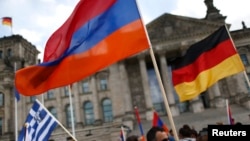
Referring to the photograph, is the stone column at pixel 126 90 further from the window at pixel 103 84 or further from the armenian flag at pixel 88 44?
the armenian flag at pixel 88 44

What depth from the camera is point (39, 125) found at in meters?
8.91

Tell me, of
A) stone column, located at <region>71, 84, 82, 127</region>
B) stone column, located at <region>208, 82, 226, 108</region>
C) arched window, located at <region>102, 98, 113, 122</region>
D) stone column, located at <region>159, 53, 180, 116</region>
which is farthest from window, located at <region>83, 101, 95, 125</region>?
stone column, located at <region>208, 82, 226, 108</region>

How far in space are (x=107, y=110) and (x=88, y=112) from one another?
9.30 feet

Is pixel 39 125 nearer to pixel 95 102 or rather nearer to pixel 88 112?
pixel 95 102

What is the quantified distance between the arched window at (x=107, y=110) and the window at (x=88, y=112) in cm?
175

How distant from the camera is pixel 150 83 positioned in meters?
48.1

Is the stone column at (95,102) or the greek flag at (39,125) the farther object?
the stone column at (95,102)

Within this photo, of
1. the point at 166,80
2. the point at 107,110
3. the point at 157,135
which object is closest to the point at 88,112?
the point at 107,110

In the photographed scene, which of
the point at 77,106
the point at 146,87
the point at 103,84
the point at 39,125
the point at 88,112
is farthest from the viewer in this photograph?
the point at 103,84

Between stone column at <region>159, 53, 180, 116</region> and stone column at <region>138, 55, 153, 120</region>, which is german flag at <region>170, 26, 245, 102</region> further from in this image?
stone column at <region>159, 53, 180, 116</region>

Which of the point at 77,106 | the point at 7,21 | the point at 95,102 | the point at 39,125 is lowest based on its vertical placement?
the point at 39,125

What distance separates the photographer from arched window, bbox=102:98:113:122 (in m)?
47.5

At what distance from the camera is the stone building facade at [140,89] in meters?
44.9

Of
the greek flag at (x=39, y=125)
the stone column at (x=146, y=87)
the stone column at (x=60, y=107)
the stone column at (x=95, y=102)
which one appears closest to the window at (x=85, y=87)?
the stone column at (x=95, y=102)
